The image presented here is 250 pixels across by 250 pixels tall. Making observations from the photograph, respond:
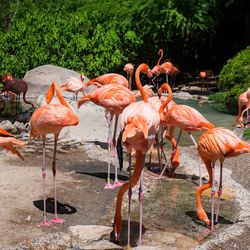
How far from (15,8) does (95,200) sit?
55.5 ft

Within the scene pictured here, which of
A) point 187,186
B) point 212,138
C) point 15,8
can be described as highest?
point 15,8

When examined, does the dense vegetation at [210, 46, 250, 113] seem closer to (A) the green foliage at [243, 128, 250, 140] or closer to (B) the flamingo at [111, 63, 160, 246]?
(A) the green foliage at [243, 128, 250, 140]

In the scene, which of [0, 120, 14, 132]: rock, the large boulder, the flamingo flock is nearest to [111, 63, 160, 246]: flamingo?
the flamingo flock

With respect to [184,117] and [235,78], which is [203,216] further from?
[235,78]

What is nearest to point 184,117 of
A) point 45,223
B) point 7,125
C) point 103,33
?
point 45,223

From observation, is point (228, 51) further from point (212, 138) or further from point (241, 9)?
point (212, 138)

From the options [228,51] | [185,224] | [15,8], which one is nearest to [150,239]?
[185,224]

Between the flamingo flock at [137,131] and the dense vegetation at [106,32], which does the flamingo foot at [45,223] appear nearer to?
the flamingo flock at [137,131]

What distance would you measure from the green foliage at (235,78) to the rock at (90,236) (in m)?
8.64

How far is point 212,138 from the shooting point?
487 cm

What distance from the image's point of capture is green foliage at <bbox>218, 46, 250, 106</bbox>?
1280cm

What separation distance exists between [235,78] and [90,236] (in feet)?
30.5

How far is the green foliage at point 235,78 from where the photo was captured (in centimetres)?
1280

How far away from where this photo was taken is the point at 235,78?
13062 mm
